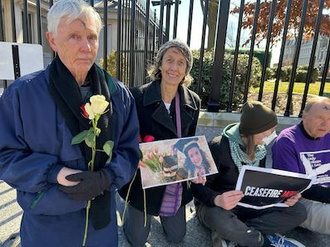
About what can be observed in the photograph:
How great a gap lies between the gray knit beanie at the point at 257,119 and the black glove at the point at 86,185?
128 centimetres

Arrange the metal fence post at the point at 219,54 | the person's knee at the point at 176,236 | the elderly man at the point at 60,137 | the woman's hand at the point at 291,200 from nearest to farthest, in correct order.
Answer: the elderly man at the point at 60,137, the woman's hand at the point at 291,200, the person's knee at the point at 176,236, the metal fence post at the point at 219,54

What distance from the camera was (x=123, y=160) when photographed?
1663mm

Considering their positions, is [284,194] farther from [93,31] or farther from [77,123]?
[93,31]

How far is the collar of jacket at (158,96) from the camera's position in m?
2.28

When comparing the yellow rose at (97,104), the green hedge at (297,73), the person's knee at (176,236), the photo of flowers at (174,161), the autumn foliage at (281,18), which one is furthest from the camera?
the green hedge at (297,73)

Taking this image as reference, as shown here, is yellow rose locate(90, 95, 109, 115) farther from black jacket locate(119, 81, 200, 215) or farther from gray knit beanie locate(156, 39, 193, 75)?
gray knit beanie locate(156, 39, 193, 75)

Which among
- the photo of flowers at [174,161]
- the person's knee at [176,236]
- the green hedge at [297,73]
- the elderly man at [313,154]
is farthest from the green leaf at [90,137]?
the green hedge at [297,73]

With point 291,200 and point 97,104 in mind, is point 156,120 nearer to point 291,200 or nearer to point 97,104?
point 97,104

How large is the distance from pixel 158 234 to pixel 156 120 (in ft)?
3.70

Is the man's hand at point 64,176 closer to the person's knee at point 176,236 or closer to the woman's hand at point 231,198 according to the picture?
the woman's hand at point 231,198

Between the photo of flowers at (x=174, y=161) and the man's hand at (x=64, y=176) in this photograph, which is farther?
the photo of flowers at (x=174, y=161)

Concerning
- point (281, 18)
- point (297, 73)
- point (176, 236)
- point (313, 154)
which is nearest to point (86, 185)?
point (176, 236)

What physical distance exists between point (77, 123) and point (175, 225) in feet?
4.76

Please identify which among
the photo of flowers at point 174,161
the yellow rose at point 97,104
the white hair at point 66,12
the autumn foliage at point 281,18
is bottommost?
the photo of flowers at point 174,161
